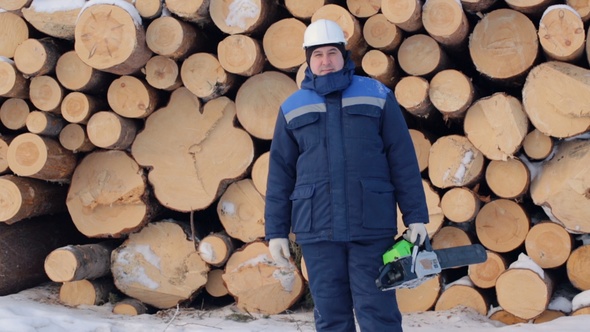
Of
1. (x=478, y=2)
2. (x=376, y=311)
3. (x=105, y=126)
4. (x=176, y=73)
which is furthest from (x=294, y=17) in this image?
(x=376, y=311)

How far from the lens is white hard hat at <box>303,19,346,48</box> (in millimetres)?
3109

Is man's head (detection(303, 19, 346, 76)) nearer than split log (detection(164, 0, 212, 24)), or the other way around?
man's head (detection(303, 19, 346, 76))

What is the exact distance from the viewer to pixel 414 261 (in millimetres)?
2896

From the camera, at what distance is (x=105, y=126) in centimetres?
436

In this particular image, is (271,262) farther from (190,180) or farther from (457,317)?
(457,317)

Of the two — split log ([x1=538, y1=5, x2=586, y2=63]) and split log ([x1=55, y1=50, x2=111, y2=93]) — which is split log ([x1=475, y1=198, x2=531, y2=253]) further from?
split log ([x1=55, y1=50, x2=111, y2=93])

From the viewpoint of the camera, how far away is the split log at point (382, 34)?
3961mm

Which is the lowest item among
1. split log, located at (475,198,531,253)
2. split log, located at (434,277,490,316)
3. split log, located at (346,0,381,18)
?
split log, located at (434,277,490,316)

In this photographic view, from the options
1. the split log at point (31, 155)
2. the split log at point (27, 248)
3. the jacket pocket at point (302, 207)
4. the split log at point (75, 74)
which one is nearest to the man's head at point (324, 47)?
the jacket pocket at point (302, 207)

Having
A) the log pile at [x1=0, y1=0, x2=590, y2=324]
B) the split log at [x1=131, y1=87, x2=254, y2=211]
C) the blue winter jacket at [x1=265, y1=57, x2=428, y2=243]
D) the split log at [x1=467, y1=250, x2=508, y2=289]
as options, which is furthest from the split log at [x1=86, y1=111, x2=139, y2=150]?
the split log at [x1=467, y1=250, x2=508, y2=289]

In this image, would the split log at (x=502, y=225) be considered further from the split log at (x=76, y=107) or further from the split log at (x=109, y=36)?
the split log at (x=76, y=107)

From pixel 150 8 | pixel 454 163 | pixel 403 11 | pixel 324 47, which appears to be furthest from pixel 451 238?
pixel 150 8

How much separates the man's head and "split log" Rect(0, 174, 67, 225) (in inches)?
94.7

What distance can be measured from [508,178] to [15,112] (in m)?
3.23
